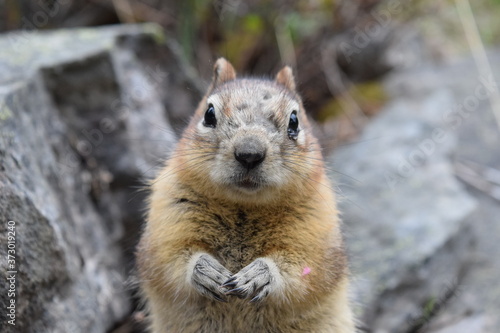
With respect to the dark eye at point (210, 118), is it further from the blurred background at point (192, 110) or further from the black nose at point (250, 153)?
the blurred background at point (192, 110)

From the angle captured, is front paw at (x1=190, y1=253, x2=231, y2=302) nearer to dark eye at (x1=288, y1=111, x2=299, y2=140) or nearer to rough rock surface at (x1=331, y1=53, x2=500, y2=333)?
dark eye at (x1=288, y1=111, x2=299, y2=140)

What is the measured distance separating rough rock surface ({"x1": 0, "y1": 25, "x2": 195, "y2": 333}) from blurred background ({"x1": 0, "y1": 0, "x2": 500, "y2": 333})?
0.02 m

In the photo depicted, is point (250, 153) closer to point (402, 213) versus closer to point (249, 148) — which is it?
point (249, 148)

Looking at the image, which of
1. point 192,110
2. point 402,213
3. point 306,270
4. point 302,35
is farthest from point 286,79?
point 302,35

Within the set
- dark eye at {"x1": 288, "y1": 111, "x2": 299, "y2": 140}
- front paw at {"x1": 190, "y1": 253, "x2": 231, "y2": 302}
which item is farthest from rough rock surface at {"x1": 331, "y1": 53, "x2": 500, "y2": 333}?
front paw at {"x1": 190, "y1": 253, "x2": 231, "y2": 302}

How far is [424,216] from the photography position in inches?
230

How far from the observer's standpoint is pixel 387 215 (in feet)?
19.7

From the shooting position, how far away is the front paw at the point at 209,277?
3.34 m

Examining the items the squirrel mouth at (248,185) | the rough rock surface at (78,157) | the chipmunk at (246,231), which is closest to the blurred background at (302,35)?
the rough rock surface at (78,157)

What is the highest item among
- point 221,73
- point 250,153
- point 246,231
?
point 221,73

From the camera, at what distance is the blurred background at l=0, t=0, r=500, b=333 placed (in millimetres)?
4293

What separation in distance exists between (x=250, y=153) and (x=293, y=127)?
0.73 m

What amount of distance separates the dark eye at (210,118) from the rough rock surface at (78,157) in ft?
3.28

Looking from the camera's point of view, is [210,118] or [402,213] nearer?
[210,118]
